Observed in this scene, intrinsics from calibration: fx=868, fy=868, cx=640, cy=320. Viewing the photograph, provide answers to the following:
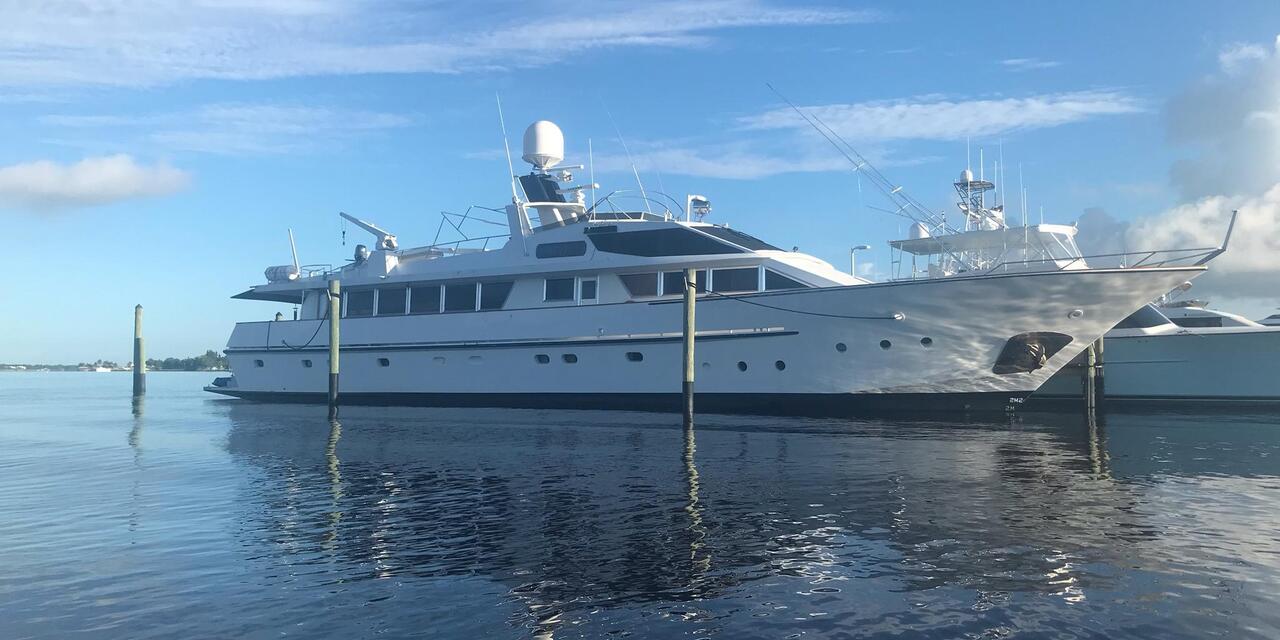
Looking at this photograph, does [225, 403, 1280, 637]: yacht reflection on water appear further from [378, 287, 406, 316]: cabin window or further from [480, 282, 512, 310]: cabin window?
[378, 287, 406, 316]: cabin window

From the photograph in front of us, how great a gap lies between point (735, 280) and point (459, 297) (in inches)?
341

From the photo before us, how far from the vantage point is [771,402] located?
20.9 m

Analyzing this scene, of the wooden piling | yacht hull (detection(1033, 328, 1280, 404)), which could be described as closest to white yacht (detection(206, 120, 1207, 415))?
the wooden piling

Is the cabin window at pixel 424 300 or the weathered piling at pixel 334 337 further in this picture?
the cabin window at pixel 424 300

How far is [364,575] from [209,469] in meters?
7.73

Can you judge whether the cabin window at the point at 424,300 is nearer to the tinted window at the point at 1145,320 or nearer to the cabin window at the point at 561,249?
the cabin window at the point at 561,249

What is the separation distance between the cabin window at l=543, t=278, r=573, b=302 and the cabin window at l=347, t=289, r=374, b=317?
22.6 feet

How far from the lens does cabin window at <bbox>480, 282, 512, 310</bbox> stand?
24.6 meters

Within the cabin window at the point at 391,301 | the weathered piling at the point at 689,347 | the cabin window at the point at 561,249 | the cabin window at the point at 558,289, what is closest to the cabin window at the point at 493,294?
the cabin window at the point at 558,289

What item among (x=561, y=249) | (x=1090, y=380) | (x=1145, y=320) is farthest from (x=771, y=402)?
(x=1145, y=320)

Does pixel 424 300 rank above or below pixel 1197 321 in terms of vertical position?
above

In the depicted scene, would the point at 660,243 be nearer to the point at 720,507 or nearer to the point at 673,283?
the point at 673,283

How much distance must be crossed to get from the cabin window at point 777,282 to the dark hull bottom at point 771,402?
2.58 metres

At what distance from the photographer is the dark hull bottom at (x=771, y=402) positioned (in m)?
19.9
